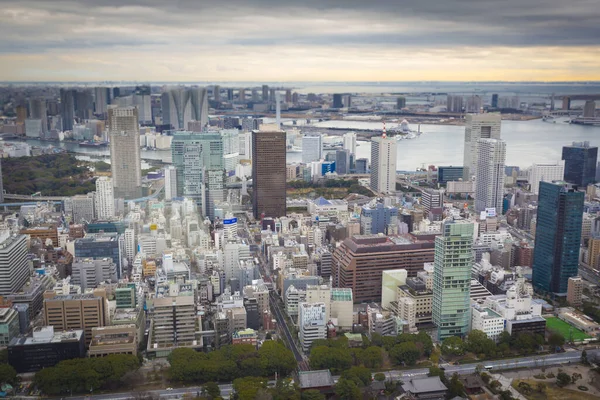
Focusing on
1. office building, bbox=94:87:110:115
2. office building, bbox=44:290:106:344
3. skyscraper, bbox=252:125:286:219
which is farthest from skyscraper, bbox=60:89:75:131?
office building, bbox=44:290:106:344

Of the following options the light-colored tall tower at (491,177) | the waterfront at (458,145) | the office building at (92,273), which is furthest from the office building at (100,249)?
the light-colored tall tower at (491,177)

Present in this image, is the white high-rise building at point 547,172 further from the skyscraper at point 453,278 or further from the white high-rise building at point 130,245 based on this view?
the white high-rise building at point 130,245

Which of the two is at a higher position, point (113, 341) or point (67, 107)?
point (67, 107)

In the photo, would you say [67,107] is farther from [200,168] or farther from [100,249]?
[100,249]

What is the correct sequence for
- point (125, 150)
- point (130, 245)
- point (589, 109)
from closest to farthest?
1. point (130, 245)
2. point (125, 150)
3. point (589, 109)

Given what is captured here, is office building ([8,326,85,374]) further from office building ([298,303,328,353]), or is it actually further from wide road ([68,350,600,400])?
office building ([298,303,328,353])

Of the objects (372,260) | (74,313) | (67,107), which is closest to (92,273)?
(74,313)
